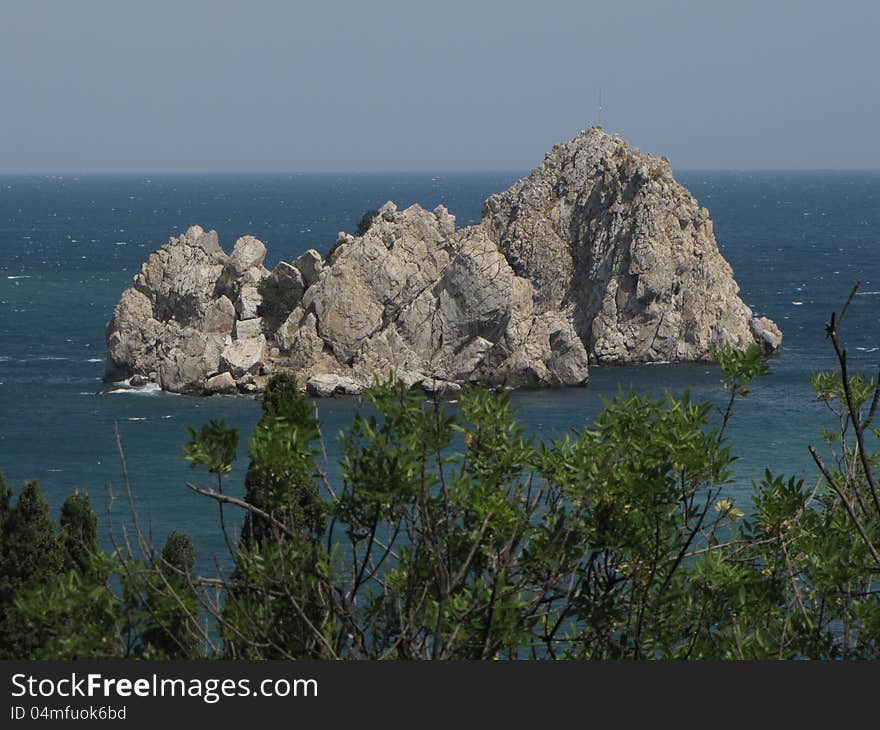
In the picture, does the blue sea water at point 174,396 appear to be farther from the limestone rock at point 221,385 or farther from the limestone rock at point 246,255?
the limestone rock at point 246,255

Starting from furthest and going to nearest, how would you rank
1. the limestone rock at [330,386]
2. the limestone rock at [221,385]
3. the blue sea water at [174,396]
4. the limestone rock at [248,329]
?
the limestone rock at [248,329] → the limestone rock at [221,385] → the limestone rock at [330,386] → the blue sea water at [174,396]

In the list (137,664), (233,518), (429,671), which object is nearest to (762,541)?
(429,671)

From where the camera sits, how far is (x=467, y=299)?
63031 mm

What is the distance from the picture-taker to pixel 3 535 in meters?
21.1

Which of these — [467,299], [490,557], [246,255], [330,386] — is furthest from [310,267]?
[490,557]

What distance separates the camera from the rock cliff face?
61500 millimetres

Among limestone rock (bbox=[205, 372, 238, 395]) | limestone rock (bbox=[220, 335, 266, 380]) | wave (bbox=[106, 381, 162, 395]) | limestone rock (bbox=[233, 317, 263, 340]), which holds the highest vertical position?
limestone rock (bbox=[233, 317, 263, 340])

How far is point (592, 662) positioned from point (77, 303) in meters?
87.7

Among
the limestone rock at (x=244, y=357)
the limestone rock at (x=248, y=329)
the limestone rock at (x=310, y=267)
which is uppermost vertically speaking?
the limestone rock at (x=310, y=267)

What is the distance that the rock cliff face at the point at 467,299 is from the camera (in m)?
61.5

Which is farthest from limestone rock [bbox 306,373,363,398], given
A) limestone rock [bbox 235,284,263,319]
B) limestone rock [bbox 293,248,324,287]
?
limestone rock [bbox 293,248,324,287]

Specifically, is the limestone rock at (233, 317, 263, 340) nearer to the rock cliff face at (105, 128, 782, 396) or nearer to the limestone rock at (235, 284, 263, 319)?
the rock cliff face at (105, 128, 782, 396)

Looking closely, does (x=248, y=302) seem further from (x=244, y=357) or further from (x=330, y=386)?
(x=330, y=386)

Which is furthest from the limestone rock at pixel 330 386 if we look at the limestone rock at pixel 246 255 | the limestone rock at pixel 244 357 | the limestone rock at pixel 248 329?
the limestone rock at pixel 246 255
